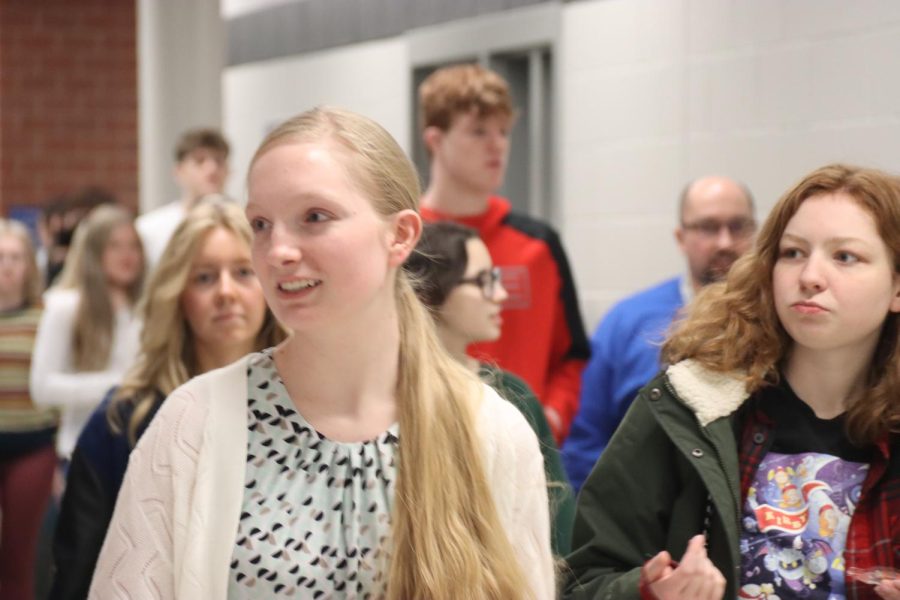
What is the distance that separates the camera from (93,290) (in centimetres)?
490

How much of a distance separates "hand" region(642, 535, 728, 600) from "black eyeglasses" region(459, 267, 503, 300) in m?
1.40

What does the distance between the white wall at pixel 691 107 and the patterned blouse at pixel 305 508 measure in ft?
9.16

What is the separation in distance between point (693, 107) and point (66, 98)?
650 centimetres

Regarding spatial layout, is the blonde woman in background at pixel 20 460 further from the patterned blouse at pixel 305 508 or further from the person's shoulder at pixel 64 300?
the patterned blouse at pixel 305 508

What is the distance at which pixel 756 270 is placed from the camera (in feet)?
7.75

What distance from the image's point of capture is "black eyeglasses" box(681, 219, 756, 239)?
4102 millimetres

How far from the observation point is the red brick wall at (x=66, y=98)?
10281 mm

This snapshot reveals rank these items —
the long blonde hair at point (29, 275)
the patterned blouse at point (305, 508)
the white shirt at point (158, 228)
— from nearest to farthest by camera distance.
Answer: the patterned blouse at point (305, 508) → the long blonde hair at point (29, 275) → the white shirt at point (158, 228)

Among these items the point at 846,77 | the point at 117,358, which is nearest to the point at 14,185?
the point at 117,358

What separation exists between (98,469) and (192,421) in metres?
0.97

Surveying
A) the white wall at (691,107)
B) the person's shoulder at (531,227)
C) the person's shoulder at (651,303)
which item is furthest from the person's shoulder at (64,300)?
the white wall at (691,107)

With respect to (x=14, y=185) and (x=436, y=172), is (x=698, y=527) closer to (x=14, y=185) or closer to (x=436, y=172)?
(x=436, y=172)

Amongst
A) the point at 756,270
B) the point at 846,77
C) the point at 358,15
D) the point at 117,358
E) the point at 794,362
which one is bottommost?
the point at 117,358

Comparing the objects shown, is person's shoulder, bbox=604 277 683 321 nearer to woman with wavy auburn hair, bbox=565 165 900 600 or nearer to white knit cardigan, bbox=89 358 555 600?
woman with wavy auburn hair, bbox=565 165 900 600
